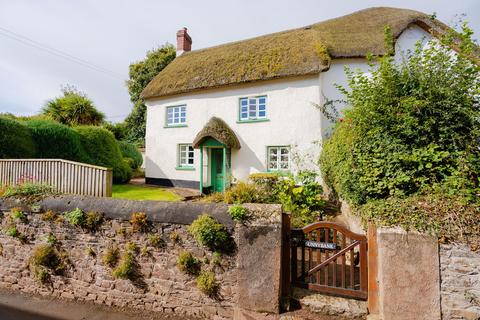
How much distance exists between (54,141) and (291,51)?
1160 cm

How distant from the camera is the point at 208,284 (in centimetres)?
379

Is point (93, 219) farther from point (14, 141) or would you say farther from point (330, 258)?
point (14, 141)

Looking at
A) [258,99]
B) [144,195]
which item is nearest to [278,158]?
[258,99]

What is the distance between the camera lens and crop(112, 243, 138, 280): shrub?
4164 mm

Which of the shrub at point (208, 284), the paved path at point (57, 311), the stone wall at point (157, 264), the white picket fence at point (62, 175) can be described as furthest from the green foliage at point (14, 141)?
the shrub at point (208, 284)

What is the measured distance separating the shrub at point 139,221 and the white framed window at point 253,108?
789 centimetres

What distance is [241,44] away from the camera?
44.7 ft

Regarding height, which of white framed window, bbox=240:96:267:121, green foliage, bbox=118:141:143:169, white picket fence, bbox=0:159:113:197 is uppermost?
white framed window, bbox=240:96:267:121

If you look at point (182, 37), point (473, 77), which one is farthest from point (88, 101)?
point (473, 77)

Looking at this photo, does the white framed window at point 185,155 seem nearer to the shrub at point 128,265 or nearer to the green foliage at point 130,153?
the green foliage at point 130,153

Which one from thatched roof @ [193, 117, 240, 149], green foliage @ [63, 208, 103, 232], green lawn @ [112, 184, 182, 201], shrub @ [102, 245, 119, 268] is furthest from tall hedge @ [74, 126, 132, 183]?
shrub @ [102, 245, 119, 268]

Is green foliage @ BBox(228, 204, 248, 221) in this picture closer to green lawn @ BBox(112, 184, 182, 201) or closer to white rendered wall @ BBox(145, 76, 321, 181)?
green lawn @ BBox(112, 184, 182, 201)

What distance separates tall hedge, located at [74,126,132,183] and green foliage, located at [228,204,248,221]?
10359mm

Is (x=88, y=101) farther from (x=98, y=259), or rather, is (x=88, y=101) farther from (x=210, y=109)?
(x=98, y=259)
